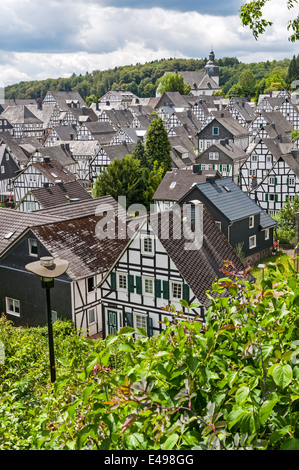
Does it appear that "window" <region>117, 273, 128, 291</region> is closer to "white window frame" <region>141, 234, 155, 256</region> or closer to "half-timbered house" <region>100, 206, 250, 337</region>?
"half-timbered house" <region>100, 206, 250, 337</region>

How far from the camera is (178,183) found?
45875 millimetres

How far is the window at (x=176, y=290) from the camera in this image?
2083 centimetres

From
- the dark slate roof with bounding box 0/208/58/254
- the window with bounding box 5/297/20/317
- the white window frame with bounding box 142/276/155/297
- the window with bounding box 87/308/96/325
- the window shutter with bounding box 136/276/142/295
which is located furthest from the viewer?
the dark slate roof with bounding box 0/208/58/254

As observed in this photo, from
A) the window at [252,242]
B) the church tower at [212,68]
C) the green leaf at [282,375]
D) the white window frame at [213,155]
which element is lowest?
the window at [252,242]

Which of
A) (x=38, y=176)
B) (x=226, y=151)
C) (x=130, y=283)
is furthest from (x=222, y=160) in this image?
(x=130, y=283)

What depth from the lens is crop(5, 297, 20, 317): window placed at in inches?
1003

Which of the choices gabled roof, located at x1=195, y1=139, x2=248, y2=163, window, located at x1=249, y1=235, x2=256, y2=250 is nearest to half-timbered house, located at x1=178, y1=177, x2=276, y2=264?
window, located at x1=249, y1=235, x2=256, y2=250

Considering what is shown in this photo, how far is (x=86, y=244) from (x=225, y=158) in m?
35.3

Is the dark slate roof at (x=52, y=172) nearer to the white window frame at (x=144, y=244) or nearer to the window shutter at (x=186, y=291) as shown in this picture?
the white window frame at (x=144, y=244)

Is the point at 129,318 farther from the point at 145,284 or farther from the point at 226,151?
the point at 226,151

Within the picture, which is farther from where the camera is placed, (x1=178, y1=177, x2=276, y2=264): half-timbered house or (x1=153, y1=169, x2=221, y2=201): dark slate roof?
(x1=153, y1=169, x2=221, y2=201): dark slate roof

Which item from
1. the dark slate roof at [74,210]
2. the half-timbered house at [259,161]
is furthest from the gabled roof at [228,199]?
the half-timbered house at [259,161]

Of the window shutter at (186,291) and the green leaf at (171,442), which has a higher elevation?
the green leaf at (171,442)

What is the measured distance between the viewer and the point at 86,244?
25.5 metres
